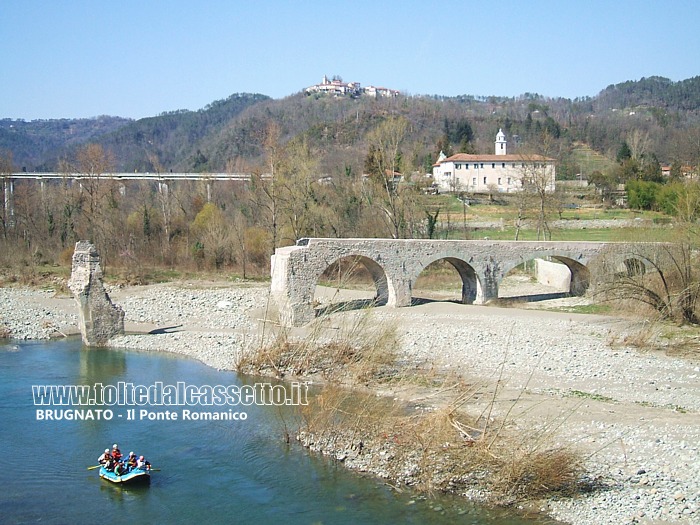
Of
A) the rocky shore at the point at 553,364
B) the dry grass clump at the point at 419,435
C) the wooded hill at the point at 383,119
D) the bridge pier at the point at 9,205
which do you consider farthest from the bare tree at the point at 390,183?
the bridge pier at the point at 9,205

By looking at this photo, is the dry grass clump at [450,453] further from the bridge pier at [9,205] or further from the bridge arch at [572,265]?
the bridge pier at [9,205]

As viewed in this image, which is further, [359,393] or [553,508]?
[359,393]

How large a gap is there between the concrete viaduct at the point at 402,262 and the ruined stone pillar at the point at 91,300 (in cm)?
557

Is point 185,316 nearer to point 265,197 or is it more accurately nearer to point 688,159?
point 265,197

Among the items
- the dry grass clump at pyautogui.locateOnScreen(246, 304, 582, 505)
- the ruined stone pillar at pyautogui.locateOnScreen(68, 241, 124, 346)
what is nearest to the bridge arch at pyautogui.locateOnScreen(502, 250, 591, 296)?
the dry grass clump at pyautogui.locateOnScreen(246, 304, 582, 505)

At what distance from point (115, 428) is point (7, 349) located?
9744 mm

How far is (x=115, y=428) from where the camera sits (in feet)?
52.0

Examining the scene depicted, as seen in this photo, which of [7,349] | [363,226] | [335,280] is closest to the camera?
[7,349]

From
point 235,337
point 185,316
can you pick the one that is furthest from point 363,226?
point 235,337

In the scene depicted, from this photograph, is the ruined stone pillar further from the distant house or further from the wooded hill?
the distant house

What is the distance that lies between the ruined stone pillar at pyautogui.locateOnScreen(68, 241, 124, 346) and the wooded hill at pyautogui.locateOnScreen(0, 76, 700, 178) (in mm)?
22064

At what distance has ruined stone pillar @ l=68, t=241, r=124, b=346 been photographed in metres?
23.1

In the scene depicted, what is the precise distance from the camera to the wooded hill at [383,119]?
80.5 metres

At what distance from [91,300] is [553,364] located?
556 inches
